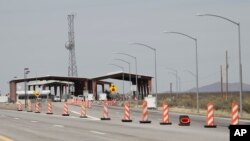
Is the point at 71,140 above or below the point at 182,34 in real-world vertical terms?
below

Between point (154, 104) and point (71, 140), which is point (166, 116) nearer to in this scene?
point (71, 140)

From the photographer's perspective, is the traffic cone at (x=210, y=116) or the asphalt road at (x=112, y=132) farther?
the traffic cone at (x=210, y=116)

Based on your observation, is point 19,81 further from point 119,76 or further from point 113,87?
point 113,87

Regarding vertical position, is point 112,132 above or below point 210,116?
below

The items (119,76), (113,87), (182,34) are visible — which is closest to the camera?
(182,34)

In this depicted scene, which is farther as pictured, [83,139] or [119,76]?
[119,76]

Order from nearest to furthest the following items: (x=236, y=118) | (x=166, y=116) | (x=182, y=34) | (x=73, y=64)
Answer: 1. (x=236, y=118)
2. (x=166, y=116)
3. (x=182, y=34)
4. (x=73, y=64)

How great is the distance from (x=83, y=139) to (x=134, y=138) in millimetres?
1886

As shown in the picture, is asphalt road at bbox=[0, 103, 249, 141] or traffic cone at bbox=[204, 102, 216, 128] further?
traffic cone at bbox=[204, 102, 216, 128]

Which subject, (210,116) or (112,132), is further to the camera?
(210,116)

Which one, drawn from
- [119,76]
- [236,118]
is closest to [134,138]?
[236,118]

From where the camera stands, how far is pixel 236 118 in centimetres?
2834

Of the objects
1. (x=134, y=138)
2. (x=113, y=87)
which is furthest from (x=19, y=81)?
(x=134, y=138)

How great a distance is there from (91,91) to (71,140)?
389 feet
